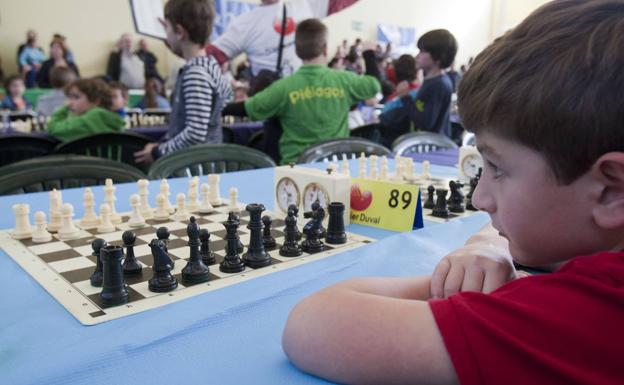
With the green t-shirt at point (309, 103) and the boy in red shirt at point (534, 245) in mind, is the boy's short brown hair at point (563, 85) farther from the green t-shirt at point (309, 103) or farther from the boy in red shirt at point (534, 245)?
the green t-shirt at point (309, 103)

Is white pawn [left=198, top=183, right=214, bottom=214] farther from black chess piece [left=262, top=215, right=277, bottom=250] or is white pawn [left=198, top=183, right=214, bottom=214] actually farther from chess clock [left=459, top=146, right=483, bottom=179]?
chess clock [left=459, top=146, right=483, bottom=179]

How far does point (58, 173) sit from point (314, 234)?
1041mm

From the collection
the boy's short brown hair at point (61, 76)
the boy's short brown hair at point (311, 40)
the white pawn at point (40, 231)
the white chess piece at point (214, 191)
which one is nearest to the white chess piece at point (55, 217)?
the white pawn at point (40, 231)

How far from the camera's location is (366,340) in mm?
582

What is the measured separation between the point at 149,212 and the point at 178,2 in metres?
1.63

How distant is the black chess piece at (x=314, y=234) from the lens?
1.06 meters

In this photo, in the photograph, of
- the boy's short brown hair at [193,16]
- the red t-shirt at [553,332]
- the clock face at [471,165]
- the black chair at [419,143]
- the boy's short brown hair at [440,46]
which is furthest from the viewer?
the boy's short brown hair at [440,46]

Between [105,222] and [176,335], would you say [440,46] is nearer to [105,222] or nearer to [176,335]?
[105,222]

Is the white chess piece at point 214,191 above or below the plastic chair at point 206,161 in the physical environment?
above

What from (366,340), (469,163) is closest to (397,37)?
(469,163)

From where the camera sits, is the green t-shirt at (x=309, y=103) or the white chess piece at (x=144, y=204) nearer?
the white chess piece at (x=144, y=204)

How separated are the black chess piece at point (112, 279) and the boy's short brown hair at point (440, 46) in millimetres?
3244

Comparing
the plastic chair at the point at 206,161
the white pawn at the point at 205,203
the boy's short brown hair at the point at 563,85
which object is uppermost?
the boy's short brown hair at the point at 563,85

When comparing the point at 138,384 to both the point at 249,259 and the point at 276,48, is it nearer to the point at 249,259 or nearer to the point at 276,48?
the point at 249,259
